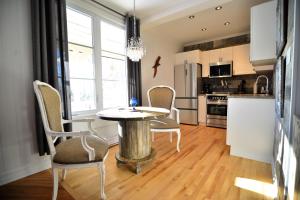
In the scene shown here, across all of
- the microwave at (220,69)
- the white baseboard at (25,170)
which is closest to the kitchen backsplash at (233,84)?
the microwave at (220,69)

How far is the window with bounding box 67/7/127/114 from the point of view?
2369mm

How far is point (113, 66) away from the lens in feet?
9.77

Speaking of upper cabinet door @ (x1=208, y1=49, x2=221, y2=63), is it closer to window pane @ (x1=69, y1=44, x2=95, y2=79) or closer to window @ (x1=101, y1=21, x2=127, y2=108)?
window @ (x1=101, y1=21, x2=127, y2=108)

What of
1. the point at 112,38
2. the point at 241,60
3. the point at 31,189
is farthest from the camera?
the point at 241,60

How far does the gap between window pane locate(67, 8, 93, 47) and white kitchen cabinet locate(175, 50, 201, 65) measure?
112 inches

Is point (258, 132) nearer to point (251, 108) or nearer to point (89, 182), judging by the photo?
point (251, 108)

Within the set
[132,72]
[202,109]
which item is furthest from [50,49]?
[202,109]

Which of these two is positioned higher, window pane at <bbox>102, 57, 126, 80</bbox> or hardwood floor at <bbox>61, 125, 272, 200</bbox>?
window pane at <bbox>102, 57, 126, 80</bbox>

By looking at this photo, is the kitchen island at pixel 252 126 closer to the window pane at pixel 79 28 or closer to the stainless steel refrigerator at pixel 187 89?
the stainless steel refrigerator at pixel 187 89

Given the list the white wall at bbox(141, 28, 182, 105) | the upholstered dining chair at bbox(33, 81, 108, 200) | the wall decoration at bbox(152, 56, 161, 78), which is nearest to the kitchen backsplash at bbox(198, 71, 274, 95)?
the white wall at bbox(141, 28, 182, 105)

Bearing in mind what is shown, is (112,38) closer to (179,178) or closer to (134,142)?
(134,142)

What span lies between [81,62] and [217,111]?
343 cm

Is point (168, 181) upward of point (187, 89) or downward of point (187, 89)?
downward

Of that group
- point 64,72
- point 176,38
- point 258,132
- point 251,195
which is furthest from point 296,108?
point 176,38
